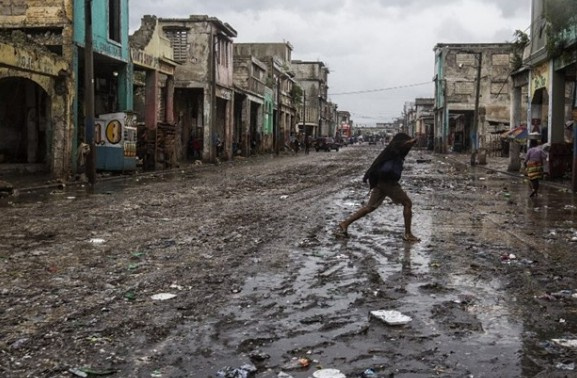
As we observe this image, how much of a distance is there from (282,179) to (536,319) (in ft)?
57.3

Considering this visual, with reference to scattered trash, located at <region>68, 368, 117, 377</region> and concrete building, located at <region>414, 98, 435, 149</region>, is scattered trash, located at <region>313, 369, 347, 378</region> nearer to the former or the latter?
scattered trash, located at <region>68, 368, 117, 377</region>

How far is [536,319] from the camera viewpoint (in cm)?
516

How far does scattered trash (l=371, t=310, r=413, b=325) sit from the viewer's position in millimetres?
4988

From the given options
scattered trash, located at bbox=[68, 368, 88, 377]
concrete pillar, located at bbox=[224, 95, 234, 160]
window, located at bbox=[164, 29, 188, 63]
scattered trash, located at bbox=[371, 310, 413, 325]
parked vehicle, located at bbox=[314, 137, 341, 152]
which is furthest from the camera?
parked vehicle, located at bbox=[314, 137, 341, 152]

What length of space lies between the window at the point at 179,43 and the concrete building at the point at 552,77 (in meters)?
20.4

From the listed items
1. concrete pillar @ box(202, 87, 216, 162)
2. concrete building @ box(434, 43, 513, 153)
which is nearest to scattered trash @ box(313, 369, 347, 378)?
concrete pillar @ box(202, 87, 216, 162)

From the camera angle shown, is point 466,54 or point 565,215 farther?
point 466,54

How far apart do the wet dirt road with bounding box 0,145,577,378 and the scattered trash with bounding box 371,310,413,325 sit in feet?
0.27

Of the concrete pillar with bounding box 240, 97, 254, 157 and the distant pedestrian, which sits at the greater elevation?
the concrete pillar with bounding box 240, 97, 254, 157

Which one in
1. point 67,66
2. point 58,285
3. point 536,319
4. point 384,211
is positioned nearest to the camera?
point 536,319

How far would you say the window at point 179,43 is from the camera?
39188mm

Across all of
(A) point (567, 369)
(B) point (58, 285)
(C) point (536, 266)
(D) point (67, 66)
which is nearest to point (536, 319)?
(A) point (567, 369)

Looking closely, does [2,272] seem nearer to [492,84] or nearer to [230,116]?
[230,116]

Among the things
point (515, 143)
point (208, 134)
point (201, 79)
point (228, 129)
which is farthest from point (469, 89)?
point (515, 143)
